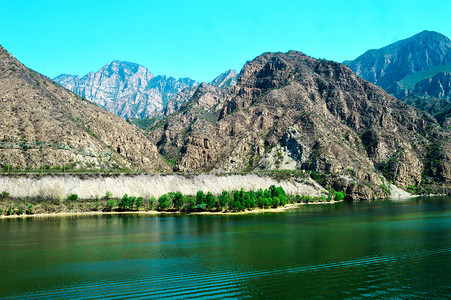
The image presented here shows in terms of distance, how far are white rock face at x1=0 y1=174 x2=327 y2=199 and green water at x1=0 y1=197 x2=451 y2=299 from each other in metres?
52.7

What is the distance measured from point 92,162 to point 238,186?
6518 cm

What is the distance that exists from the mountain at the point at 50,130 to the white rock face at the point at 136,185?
42.7ft

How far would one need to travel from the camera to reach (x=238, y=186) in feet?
538

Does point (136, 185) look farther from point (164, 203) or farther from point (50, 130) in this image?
point (50, 130)

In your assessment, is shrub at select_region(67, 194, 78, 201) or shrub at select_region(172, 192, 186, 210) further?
shrub at select_region(172, 192, 186, 210)

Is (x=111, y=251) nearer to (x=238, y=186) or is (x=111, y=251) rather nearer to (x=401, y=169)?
(x=238, y=186)

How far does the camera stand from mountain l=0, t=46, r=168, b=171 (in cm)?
13738

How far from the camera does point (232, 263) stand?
4528cm

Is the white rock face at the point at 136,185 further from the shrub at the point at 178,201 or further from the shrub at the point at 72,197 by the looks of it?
the shrub at the point at 178,201

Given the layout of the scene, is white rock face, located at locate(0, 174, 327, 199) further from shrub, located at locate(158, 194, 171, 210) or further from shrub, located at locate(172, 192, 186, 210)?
shrub, located at locate(172, 192, 186, 210)

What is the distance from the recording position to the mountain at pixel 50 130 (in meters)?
137

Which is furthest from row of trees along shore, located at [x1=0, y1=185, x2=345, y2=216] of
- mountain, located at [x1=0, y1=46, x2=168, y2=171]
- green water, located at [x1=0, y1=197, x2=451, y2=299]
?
green water, located at [x1=0, y1=197, x2=451, y2=299]

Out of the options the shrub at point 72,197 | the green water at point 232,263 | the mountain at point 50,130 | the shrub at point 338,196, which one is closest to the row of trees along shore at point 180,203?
the shrub at point 72,197

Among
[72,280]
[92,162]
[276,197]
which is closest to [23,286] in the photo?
[72,280]
